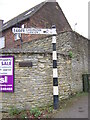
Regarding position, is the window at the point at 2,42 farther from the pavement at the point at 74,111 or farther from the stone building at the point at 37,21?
the pavement at the point at 74,111

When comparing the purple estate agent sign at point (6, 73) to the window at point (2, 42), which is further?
the window at point (2, 42)

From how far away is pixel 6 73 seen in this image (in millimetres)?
6496

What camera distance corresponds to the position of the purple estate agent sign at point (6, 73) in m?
6.45

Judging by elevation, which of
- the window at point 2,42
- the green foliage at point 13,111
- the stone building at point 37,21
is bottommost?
the green foliage at point 13,111

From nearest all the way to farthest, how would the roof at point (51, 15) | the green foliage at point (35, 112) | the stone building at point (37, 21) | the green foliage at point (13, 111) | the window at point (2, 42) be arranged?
the green foliage at point (35, 112) → the green foliage at point (13, 111) → the stone building at point (37, 21) → the roof at point (51, 15) → the window at point (2, 42)

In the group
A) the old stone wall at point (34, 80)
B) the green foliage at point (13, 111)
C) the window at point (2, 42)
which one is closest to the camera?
the green foliage at point (13, 111)

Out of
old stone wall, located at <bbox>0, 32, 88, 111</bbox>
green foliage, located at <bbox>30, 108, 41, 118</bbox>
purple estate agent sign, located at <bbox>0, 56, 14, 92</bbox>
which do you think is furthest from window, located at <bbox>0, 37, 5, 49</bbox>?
green foliage, located at <bbox>30, 108, 41, 118</bbox>

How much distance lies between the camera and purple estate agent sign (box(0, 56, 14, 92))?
6453 millimetres

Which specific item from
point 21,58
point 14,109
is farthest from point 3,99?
A: point 21,58

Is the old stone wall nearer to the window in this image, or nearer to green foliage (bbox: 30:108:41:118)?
green foliage (bbox: 30:108:41:118)

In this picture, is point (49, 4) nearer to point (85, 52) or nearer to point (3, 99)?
point (85, 52)

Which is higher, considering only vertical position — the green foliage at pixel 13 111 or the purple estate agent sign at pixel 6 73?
the purple estate agent sign at pixel 6 73

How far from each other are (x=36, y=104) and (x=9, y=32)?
17130 mm

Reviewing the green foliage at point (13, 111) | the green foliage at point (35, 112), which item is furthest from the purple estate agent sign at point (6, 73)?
the green foliage at point (35, 112)
